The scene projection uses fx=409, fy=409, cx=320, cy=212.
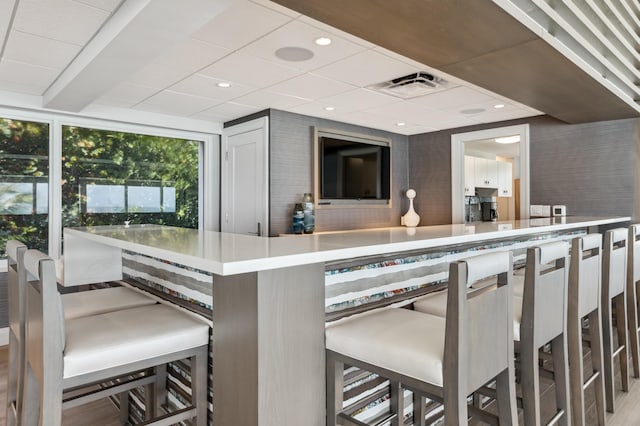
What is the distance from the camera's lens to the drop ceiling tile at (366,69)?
2.82 metres

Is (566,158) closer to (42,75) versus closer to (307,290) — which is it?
(307,290)

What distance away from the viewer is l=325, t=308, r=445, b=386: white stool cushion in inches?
45.6

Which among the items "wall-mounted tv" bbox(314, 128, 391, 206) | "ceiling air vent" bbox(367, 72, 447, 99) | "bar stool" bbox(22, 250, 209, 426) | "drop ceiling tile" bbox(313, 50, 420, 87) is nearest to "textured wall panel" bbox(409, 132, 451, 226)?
"wall-mounted tv" bbox(314, 128, 391, 206)

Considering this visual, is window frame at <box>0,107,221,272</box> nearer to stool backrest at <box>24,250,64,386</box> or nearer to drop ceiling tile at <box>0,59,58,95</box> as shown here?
drop ceiling tile at <box>0,59,58,95</box>

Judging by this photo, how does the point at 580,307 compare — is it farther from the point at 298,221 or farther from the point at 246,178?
the point at 246,178

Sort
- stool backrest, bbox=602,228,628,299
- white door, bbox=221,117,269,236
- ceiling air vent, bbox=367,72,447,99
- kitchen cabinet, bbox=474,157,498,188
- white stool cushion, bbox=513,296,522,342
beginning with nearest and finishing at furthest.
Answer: white stool cushion, bbox=513,296,522,342
stool backrest, bbox=602,228,628,299
ceiling air vent, bbox=367,72,447,99
white door, bbox=221,117,269,236
kitchen cabinet, bbox=474,157,498,188

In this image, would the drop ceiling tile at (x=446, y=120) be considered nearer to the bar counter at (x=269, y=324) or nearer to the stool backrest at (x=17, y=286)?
the bar counter at (x=269, y=324)

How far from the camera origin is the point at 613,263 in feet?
7.34

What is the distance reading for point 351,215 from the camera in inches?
204

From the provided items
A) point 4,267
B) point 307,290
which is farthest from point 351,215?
point 307,290

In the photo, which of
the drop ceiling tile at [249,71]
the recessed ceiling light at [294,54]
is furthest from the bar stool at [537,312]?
the drop ceiling tile at [249,71]

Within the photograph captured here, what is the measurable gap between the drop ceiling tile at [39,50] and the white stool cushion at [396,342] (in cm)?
252

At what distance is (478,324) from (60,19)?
101 inches

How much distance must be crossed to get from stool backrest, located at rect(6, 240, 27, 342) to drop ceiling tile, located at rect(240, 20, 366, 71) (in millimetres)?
1730
